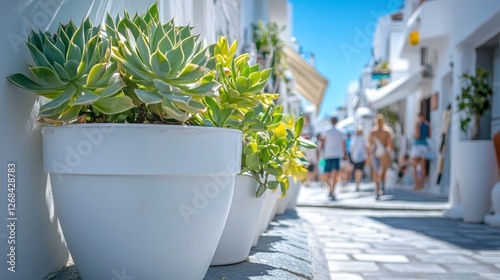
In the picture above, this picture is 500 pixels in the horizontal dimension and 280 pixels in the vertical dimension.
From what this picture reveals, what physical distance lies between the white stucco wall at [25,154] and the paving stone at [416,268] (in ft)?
7.92

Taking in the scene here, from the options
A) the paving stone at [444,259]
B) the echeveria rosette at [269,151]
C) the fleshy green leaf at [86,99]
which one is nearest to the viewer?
the fleshy green leaf at [86,99]

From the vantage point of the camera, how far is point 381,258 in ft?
13.2

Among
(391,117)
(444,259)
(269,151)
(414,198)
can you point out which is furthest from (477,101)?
(391,117)

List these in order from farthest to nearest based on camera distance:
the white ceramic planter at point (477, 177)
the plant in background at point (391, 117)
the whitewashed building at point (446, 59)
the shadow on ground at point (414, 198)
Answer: the plant in background at point (391, 117)
the shadow on ground at point (414, 198)
the whitewashed building at point (446, 59)
the white ceramic planter at point (477, 177)

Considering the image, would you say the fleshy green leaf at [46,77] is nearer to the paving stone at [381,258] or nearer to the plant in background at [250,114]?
the plant in background at [250,114]

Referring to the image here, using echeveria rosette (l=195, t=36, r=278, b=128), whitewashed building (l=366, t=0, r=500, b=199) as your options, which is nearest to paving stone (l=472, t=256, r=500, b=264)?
echeveria rosette (l=195, t=36, r=278, b=128)

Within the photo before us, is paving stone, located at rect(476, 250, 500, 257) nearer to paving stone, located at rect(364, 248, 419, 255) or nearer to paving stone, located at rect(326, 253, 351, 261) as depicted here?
paving stone, located at rect(364, 248, 419, 255)

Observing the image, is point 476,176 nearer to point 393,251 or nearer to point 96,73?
point 393,251

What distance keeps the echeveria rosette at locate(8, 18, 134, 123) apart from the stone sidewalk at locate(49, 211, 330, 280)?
64cm

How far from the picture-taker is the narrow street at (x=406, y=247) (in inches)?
140

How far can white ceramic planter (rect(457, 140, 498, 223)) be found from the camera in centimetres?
630

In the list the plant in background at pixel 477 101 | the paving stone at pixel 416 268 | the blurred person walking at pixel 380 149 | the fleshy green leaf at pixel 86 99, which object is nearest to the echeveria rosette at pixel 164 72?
the fleshy green leaf at pixel 86 99

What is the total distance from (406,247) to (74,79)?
11.9 feet

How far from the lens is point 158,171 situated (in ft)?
5.17
